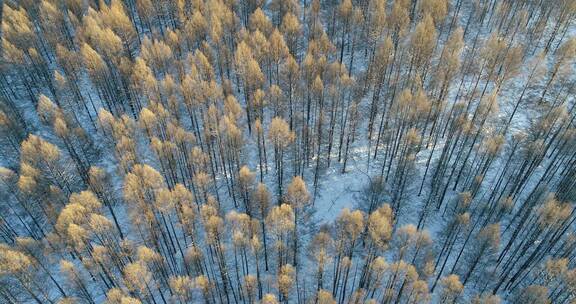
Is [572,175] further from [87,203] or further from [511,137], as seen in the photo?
[87,203]

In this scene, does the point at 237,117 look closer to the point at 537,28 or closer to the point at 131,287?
the point at 131,287

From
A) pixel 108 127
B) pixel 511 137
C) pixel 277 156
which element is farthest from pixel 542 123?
pixel 108 127

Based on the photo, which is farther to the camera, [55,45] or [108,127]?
[55,45]

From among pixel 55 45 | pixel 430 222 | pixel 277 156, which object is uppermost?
pixel 55 45

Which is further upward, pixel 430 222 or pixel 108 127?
pixel 108 127

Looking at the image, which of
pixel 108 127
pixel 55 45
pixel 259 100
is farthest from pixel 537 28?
pixel 55 45

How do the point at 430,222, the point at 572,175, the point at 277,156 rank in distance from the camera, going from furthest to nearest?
the point at 277,156 < the point at 430,222 < the point at 572,175

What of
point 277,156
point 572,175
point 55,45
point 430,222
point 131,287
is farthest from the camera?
point 55,45
